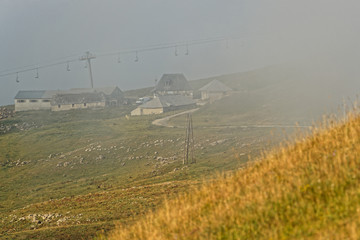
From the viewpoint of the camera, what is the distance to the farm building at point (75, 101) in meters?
157

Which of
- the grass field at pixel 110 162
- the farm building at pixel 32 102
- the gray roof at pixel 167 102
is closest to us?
the grass field at pixel 110 162

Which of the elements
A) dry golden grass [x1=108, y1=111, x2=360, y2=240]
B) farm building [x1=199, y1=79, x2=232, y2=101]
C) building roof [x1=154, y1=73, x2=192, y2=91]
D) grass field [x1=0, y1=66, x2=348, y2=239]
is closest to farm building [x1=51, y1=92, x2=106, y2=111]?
grass field [x1=0, y1=66, x2=348, y2=239]

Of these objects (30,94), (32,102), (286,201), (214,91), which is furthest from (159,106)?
(286,201)

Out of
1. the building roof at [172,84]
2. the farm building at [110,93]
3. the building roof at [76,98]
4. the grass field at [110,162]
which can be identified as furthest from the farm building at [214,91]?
the building roof at [76,98]

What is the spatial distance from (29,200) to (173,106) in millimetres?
82070

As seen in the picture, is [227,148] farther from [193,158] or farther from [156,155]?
[156,155]

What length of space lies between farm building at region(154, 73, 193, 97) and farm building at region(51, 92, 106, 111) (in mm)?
25797

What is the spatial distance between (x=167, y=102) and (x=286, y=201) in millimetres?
124611

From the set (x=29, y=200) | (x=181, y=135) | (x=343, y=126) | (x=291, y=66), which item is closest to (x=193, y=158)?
(x=181, y=135)

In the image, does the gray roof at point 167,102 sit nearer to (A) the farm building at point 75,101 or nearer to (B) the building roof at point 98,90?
(A) the farm building at point 75,101

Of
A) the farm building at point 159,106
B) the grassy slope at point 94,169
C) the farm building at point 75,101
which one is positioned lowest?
the grassy slope at point 94,169

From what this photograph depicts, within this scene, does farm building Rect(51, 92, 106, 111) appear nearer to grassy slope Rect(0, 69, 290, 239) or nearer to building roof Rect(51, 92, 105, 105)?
building roof Rect(51, 92, 105, 105)

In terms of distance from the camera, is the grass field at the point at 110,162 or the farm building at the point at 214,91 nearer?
the grass field at the point at 110,162

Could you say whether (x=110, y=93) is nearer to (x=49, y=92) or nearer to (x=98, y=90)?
(x=98, y=90)
